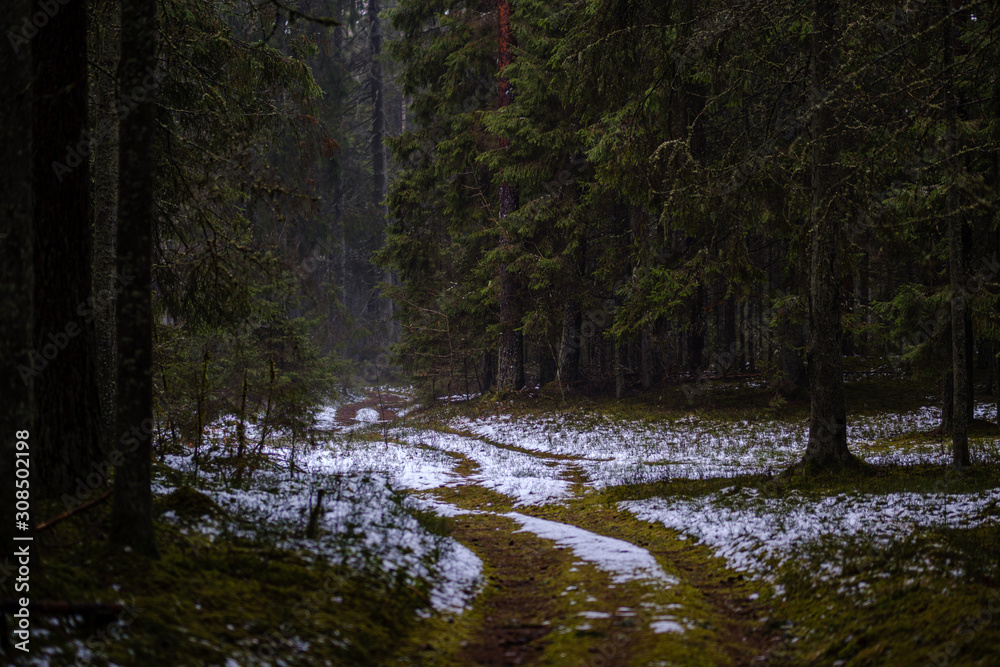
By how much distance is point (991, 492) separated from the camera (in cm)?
829

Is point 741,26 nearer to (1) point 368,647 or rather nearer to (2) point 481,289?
(1) point 368,647

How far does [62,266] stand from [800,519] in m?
8.61

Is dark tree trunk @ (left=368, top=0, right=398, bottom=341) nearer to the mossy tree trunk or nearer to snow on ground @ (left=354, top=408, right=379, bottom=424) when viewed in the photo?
snow on ground @ (left=354, top=408, right=379, bottom=424)

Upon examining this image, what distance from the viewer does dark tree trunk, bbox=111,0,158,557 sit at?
15.3 feet

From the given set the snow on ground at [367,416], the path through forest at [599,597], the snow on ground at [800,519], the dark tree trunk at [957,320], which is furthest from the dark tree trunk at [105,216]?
the snow on ground at [367,416]

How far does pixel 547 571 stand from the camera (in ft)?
23.7

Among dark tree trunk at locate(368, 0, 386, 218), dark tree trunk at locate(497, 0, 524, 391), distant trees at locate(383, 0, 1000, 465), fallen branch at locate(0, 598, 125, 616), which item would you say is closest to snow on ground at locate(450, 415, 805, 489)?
distant trees at locate(383, 0, 1000, 465)

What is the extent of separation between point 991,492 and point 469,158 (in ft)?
70.8

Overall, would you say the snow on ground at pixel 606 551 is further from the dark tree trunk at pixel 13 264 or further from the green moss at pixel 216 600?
the dark tree trunk at pixel 13 264

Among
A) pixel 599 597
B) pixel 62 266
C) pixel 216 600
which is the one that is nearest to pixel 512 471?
pixel 599 597

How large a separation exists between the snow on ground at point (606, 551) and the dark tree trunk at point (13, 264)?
5371 millimetres

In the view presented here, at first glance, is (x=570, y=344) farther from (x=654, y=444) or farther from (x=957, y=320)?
(x=957, y=320)

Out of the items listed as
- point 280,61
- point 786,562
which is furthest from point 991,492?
point 280,61

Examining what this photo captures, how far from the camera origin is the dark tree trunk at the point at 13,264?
391 centimetres
